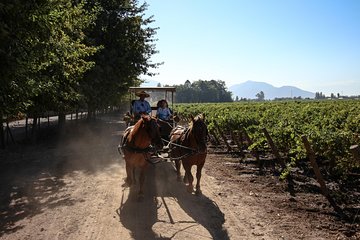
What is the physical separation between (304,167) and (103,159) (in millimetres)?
8679

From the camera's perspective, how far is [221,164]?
14500mm

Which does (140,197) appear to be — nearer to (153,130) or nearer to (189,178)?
(189,178)

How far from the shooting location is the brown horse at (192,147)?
8.76 metres

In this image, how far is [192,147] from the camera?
921 centimetres

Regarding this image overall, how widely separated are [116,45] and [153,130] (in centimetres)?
1880

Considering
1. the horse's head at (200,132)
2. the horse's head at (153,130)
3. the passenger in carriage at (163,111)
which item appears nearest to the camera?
the horse's head at (153,130)

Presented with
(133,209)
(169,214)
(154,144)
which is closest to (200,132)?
(154,144)

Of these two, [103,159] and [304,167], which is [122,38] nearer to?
[103,159]

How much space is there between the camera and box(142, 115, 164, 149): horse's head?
806 centimetres

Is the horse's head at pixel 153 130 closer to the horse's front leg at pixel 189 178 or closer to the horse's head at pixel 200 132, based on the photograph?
the horse's head at pixel 200 132

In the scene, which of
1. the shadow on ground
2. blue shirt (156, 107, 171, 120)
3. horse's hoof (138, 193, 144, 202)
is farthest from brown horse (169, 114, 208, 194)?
blue shirt (156, 107, 171, 120)

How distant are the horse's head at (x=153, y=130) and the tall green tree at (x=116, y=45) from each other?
51.0 feet

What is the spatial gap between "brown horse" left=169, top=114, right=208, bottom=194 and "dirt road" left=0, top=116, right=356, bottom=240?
715mm

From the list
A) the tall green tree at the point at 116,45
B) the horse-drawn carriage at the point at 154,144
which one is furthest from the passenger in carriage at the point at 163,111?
the tall green tree at the point at 116,45
